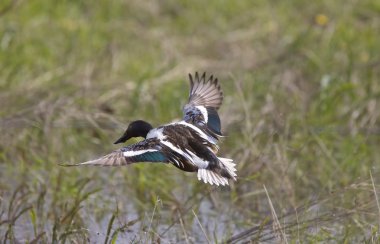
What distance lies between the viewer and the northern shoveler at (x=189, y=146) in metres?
3.86

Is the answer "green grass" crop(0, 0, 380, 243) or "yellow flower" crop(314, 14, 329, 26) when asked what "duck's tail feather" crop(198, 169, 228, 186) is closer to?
"green grass" crop(0, 0, 380, 243)

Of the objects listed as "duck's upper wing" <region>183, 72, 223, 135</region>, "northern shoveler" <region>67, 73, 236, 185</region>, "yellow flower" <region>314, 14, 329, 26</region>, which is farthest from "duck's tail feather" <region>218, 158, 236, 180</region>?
"yellow flower" <region>314, 14, 329, 26</region>

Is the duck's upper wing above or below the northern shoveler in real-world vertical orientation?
above

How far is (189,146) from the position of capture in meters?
4.15

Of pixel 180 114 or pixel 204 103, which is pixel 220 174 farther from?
pixel 180 114

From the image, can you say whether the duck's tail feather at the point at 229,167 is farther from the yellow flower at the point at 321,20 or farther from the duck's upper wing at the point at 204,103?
the yellow flower at the point at 321,20

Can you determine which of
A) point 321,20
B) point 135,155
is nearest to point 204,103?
point 135,155

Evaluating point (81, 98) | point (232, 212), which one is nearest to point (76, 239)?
point (232, 212)

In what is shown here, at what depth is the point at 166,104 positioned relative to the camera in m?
6.38

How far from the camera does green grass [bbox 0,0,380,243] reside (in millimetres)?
4625

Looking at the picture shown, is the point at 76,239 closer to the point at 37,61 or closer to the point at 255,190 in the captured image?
the point at 255,190

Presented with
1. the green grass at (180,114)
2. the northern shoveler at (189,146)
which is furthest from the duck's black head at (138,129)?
the green grass at (180,114)

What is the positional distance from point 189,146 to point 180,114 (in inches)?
83.6

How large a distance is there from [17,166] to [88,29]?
2129 mm
